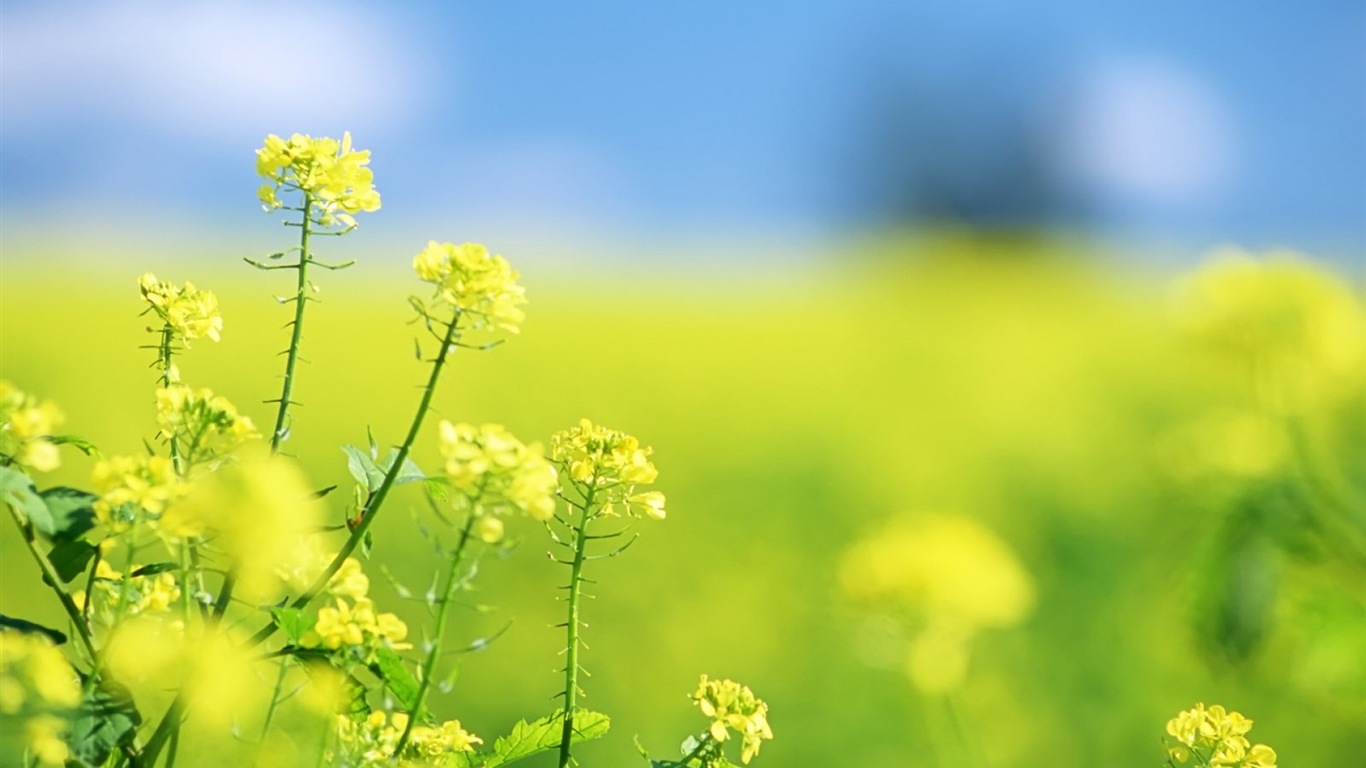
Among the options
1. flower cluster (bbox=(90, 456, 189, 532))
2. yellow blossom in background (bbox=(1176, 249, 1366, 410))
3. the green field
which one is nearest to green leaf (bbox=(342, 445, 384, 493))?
flower cluster (bbox=(90, 456, 189, 532))

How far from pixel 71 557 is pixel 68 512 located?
11 cm

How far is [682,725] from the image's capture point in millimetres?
3613

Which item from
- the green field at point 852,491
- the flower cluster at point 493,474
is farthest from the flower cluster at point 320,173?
the green field at point 852,491

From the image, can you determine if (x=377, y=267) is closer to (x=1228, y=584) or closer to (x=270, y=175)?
(x=1228, y=584)

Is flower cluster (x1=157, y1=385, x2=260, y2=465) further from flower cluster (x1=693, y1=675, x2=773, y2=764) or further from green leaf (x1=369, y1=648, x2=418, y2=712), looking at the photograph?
flower cluster (x1=693, y1=675, x2=773, y2=764)

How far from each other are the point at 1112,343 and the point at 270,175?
6791mm

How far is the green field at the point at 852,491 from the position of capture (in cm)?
235

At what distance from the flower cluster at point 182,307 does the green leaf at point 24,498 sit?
0.24 m

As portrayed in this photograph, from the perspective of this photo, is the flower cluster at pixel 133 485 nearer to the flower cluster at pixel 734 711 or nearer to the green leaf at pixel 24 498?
the green leaf at pixel 24 498

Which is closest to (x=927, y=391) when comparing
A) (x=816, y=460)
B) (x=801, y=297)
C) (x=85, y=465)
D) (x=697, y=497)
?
(x=816, y=460)

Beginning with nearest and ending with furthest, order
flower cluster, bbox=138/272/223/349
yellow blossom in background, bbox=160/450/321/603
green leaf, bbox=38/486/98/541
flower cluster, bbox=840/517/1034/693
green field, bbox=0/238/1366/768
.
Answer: yellow blossom in background, bbox=160/450/321/603, green leaf, bbox=38/486/98/541, flower cluster, bbox=138/272/223/349, flower cluster, bbox=840/517/1034/693, green field, bbox=0/238/1366/768

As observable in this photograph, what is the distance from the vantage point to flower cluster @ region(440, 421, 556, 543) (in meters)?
0.73

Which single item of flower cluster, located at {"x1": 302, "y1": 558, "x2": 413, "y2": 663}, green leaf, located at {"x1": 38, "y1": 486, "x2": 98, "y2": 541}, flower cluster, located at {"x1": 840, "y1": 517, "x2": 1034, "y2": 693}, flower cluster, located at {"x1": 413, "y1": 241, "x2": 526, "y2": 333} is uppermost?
flower cluster, located at {"x1": 413, "y1": 241, "x2": 526, "y2": 333}

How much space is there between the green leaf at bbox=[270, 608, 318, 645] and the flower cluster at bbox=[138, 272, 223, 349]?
11.2 inches
